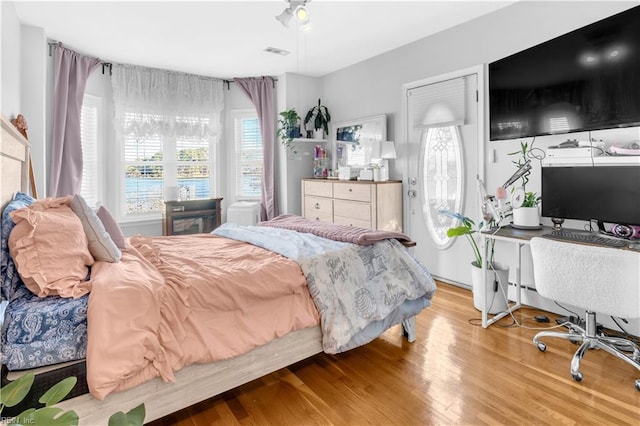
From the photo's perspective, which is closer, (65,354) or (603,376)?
(65,354)

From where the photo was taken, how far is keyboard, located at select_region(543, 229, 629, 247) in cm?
217

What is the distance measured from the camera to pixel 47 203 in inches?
69.4

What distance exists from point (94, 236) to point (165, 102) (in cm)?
381

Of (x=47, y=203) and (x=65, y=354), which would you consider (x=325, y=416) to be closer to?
(x=65, y=354)

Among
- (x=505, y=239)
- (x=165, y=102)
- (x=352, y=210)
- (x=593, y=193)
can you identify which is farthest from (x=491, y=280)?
(x=165, y=102)

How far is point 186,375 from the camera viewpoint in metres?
1.67

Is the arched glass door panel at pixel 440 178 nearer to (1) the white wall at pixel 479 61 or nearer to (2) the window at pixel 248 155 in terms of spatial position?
(1) the white wall at pixel 479 61

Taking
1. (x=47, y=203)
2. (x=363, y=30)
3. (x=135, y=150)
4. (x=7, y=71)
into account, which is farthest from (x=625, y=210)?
(x=135, y=150)

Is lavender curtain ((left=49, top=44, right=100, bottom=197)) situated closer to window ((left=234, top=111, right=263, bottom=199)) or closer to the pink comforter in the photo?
window ((left=234, top=111, right=263, bottom=199))

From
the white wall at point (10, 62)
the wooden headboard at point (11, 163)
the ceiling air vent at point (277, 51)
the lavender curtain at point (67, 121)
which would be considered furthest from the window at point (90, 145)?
the ceiling air vent at point (277, 51)

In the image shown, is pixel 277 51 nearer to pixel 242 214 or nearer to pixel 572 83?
pixel 242 214

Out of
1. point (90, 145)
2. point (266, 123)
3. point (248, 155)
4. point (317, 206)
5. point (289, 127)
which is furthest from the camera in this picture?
point (248, 155)

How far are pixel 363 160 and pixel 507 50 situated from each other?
2001 millimetres

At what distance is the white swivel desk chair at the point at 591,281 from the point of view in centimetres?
186
